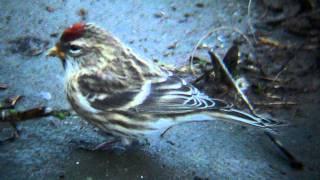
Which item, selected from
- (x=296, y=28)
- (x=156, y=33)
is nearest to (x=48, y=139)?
(x=156, y=33)

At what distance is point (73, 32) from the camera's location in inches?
161

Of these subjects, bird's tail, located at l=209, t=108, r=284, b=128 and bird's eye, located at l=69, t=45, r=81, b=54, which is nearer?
bird's tail, located at l=209, t=108, r=284, b=128

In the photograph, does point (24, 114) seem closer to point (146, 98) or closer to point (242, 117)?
point (146, 98)

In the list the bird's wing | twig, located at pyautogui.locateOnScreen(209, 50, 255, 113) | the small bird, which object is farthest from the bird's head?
twig, located at pyautogui.locateOnScreen(209, 50, 255, 113)

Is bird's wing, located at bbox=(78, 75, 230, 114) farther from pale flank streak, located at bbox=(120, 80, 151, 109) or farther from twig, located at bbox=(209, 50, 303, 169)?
twig, located at bbox=(209, 50, 303, 169)

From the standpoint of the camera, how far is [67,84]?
13.9 ft

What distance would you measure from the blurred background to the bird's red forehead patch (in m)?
0.73

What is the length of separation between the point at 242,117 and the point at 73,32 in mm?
1291

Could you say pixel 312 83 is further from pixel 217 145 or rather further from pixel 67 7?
pixel 67 7

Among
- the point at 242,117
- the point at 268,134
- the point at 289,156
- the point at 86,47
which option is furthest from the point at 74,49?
the point at 289,156

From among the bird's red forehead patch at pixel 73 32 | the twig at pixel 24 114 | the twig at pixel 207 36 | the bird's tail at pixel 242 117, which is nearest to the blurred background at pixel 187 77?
the twig at pixel 207 36

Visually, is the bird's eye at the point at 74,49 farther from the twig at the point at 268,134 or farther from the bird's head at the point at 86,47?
the twig at the point at 268,134

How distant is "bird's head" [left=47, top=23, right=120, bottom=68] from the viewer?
13.6ft

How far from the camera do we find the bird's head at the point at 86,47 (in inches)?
163
